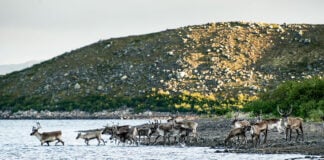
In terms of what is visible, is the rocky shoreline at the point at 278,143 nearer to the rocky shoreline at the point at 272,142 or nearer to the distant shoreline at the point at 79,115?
the rocky shoreline at the point at 272,142

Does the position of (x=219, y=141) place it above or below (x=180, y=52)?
below

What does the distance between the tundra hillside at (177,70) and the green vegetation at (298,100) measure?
115 feet

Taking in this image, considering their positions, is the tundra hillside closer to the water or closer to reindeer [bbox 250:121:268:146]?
the water

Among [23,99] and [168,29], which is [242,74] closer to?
[168,29]

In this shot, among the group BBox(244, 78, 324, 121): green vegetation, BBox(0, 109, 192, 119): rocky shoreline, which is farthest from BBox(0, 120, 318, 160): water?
BBox(0, 109, 192, 119): rocky shoreline

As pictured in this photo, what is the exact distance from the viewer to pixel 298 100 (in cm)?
7144

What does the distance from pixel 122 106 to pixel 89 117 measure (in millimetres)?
5299

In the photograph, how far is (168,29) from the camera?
152 meters

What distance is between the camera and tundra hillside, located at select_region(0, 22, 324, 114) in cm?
12312

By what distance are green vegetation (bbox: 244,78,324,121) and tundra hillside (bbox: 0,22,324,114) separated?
115 ft

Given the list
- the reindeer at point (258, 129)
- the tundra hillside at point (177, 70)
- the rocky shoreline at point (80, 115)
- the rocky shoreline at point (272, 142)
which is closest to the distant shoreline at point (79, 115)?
the rocky shoreline at point (80, 115)

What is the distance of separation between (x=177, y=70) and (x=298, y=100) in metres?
60.8

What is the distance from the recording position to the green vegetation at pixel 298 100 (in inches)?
2662

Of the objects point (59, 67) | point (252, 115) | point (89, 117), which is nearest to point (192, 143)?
point (252, 115)
